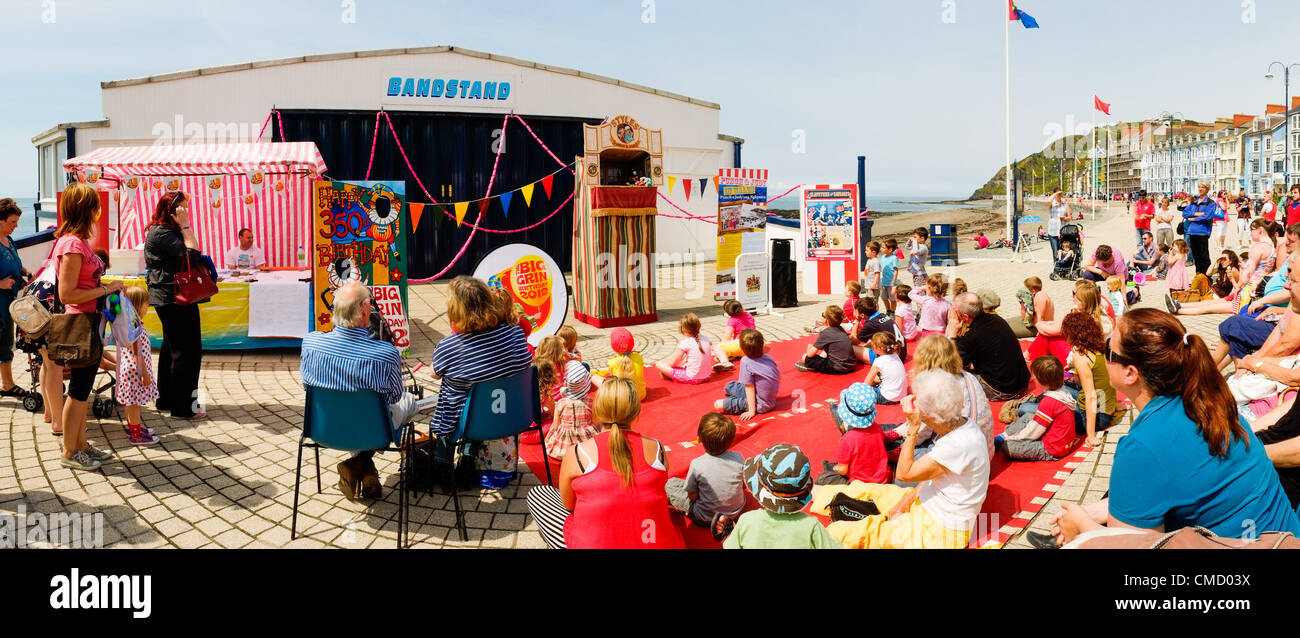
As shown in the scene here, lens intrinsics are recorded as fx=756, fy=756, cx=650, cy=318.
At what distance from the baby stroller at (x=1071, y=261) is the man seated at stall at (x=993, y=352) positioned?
11.5 m

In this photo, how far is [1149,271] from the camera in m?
16.3

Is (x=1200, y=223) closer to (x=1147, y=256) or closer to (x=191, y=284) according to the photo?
(x=1147, y=256)

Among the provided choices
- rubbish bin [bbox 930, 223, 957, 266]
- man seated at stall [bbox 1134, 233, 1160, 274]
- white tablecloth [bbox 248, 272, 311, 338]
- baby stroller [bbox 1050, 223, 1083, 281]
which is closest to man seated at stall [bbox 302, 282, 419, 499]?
white tablecloth [bbox 248, 272, 311, 338]

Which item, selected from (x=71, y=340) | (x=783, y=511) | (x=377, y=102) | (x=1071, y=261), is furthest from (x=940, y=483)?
(x=377, y=102)

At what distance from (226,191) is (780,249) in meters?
9.82

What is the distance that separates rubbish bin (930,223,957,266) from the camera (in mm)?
19719

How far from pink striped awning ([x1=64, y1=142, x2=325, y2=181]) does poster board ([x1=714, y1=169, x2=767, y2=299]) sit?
6468 millimetres

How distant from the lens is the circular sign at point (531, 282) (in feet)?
28.7

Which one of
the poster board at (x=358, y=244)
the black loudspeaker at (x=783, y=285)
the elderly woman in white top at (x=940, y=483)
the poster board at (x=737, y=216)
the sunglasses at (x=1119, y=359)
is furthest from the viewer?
the black loudspeaker at (x=783, y=285)

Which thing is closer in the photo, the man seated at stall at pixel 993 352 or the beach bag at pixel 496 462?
the beach bag at pixel 496 462

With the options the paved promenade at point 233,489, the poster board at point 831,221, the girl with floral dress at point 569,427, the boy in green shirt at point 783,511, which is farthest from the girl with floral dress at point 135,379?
the poster board at point 831,221

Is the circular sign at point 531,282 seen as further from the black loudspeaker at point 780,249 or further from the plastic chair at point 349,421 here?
the black loudspeaker at point 780,249
